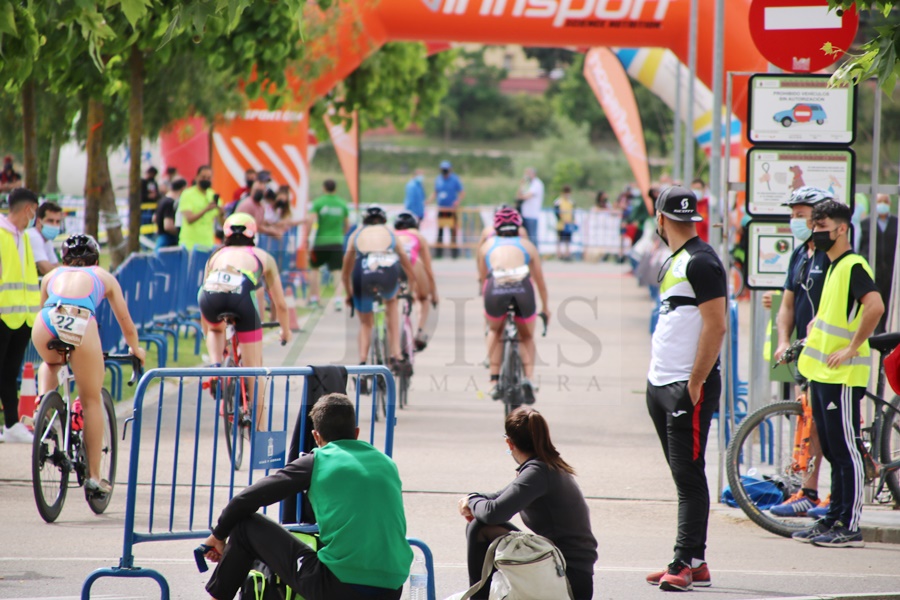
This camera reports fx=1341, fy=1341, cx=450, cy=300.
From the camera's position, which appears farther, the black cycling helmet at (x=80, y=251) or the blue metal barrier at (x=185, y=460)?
the black cycling helmet at (x=80, y=251)

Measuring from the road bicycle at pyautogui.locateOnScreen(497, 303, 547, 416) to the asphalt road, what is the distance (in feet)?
1.04

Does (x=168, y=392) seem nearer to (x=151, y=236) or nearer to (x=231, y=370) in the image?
(x=231, y=370)

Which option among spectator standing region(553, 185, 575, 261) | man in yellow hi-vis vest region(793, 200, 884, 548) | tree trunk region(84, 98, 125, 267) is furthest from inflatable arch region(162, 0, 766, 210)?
spectator standing region(553, 185, 575, 261)

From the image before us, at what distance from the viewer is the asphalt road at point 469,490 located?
6.54 metres

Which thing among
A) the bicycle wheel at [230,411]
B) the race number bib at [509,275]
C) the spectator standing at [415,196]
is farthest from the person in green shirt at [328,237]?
the bicycle wheel at [230,411]

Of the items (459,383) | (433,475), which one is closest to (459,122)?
(459,383)

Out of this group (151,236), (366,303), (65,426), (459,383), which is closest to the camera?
(65,426)

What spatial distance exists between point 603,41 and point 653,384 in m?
13.1

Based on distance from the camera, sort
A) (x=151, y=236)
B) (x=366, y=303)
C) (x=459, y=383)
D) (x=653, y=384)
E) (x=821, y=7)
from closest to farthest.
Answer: (x=653, y=384)
(x=821, y=7)
(x=366, y=303)
(x=459, y=383)
(x=151, y=236)

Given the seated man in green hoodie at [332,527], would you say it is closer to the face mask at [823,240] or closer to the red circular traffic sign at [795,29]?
the face mask at [823,240]

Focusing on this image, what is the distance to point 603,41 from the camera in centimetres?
1897

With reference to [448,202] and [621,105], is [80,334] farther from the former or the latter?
[448,202]

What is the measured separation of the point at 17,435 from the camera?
976 cm

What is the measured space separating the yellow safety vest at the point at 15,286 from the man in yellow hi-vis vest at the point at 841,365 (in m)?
5.44
